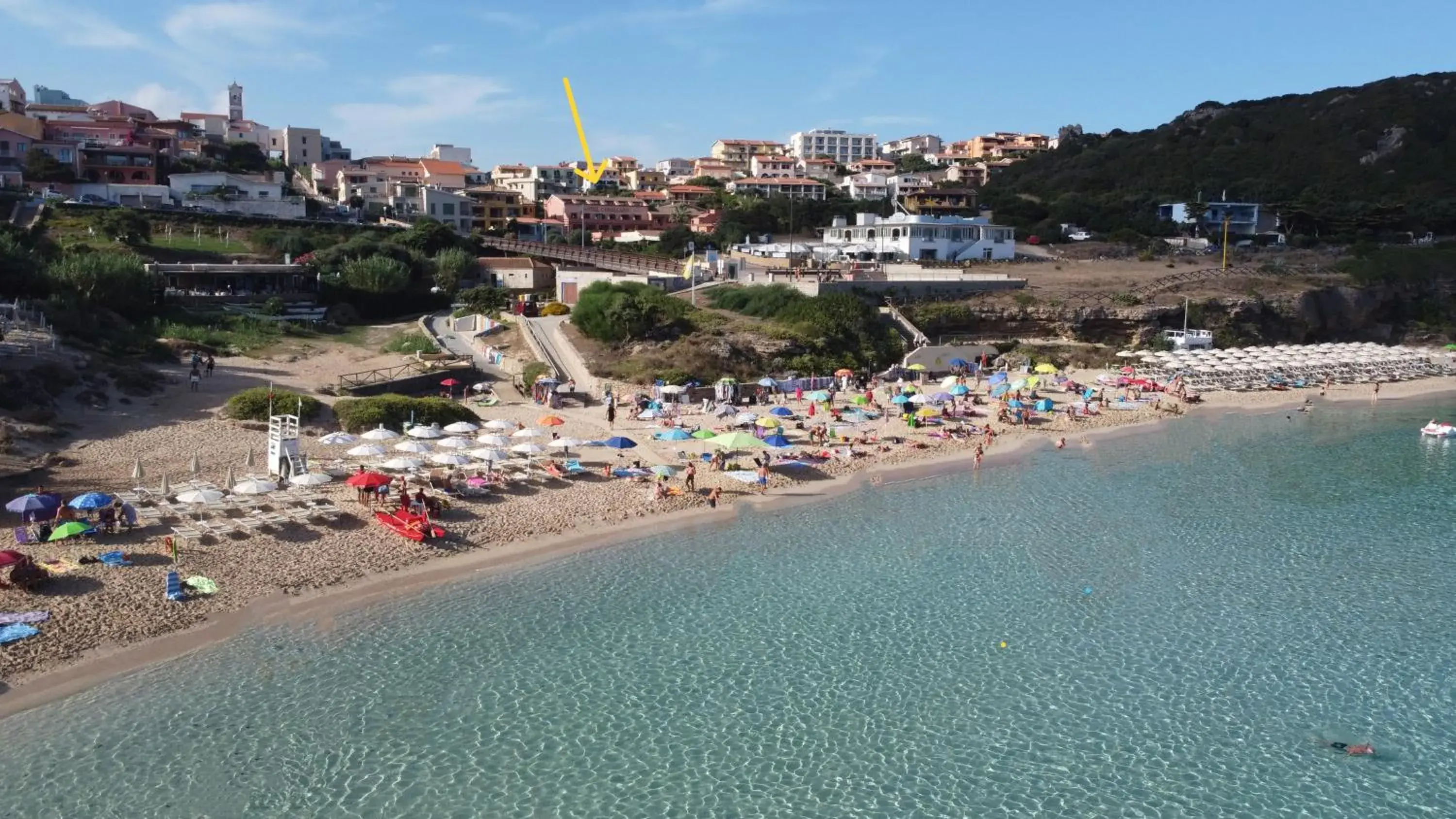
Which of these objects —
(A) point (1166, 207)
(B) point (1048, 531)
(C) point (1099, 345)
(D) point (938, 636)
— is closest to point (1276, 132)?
(A) point (1166, 207)

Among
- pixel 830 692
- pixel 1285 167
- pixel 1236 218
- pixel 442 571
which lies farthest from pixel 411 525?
pixel 1285 167

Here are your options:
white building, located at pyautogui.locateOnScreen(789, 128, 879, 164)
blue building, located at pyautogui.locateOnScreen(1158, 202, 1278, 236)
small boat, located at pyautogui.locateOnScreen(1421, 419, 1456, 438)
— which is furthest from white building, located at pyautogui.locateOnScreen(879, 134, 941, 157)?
small boat, located at pyautogui.locateOnScreen(1421, 419, 1456, 438)

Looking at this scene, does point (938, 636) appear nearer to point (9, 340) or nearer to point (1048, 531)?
point (1048, 531)

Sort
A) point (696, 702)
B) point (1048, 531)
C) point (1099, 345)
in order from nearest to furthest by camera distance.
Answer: point (696, 702) < point (1048, 531) < point (1099, 345)

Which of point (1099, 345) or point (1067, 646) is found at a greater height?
point (1099, 345)

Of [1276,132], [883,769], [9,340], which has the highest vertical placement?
[1276,132]

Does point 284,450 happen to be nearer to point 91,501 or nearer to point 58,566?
point 91,501
